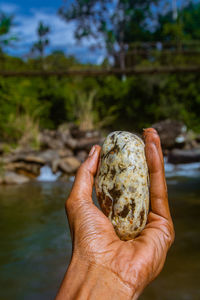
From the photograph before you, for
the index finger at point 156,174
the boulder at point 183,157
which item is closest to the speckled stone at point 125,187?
the index finger at point 156,174

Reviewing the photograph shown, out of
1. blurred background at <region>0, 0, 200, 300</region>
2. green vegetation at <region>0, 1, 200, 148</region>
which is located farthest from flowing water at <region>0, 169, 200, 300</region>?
green vegetation at <region>0, 1, 200, 148</region>

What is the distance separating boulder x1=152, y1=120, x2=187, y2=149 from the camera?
530 inches

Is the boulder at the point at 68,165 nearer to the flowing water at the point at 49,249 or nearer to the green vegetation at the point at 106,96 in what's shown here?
the flowing water at the point at 49,249

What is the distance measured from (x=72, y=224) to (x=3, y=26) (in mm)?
12003

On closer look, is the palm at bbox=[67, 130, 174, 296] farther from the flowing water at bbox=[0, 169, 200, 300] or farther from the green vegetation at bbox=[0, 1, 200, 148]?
Result: the green vegetation at bbox=[0, 1, 200, 148]

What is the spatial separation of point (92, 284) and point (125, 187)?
0.60 metres

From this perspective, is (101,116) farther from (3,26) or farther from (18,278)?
(18,278)

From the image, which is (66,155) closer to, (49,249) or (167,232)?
(49,249)

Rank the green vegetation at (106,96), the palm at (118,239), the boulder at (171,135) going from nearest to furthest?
1. the palm at (118,239)
2. the boulder at (171,135)
3. the green vegetation at (106,96)

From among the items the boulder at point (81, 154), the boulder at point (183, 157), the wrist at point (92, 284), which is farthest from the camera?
the boulder at point (81, 154)

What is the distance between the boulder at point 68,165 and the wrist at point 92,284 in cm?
870

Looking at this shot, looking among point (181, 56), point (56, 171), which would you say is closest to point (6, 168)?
point (56, 171)

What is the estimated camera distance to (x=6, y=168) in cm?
1054

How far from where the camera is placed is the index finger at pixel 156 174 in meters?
2.01
